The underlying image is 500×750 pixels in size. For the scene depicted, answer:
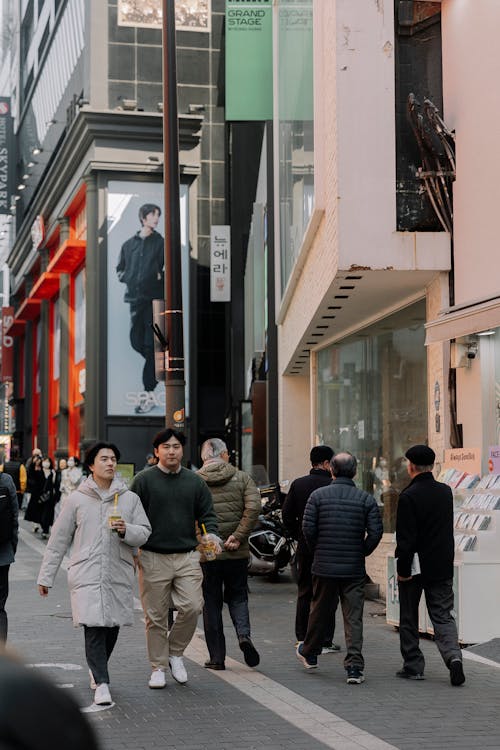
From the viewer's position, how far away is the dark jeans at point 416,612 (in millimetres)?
8102

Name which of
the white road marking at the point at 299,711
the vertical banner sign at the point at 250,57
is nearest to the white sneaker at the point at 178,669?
the white road marking at the point at 299,711

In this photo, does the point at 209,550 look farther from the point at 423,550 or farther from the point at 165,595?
the point at 423,550

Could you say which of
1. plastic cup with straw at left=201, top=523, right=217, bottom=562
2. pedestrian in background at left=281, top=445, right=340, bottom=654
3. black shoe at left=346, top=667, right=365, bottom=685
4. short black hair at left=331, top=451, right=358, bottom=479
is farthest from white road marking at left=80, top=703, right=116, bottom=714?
pedestrian in background at left=281, top=445, right=340, bottom=654

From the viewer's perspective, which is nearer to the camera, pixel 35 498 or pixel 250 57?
pixel 250 57

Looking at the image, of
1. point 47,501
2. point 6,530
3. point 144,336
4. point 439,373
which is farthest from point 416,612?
point 144,336

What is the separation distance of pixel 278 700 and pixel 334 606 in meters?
1.32

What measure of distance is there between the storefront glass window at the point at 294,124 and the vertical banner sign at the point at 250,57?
476mm

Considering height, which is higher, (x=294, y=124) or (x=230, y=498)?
(x=294, y=124)

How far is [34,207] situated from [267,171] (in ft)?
100

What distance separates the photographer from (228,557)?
8.76 metres

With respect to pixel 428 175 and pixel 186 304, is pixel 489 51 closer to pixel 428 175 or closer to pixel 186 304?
pixel 428 175

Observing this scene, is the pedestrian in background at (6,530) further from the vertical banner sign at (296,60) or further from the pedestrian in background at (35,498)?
the pedestrian in background at (35,498)

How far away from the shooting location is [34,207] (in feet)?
172

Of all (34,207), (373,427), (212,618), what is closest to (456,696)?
(212,618)
